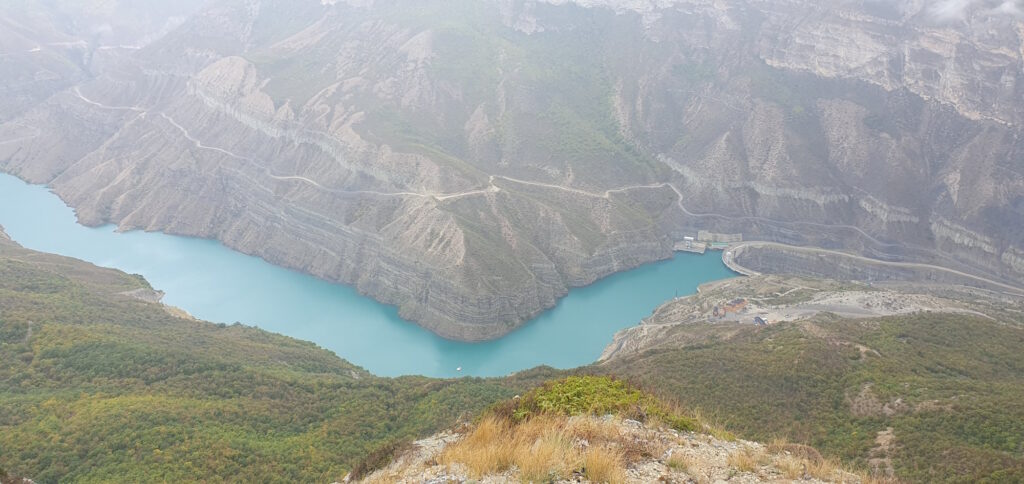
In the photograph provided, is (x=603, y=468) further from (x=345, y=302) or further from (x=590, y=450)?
(x=345, y=302)

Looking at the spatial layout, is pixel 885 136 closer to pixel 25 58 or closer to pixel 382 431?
pixel 382 431

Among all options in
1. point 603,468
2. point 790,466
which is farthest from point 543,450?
point 790,466

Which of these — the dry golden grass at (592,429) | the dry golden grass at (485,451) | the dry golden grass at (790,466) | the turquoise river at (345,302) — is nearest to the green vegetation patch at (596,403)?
the dry golden grass at (592,429)

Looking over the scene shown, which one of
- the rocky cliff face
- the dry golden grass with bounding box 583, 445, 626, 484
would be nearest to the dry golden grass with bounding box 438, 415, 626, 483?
the dry golden grass with bounding box 583, 445, 626, 484

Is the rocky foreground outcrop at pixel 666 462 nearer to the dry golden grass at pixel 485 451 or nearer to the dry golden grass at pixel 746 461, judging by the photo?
the dry golden grass at pixel 746 461

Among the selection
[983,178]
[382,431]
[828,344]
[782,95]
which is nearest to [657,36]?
[782,95]

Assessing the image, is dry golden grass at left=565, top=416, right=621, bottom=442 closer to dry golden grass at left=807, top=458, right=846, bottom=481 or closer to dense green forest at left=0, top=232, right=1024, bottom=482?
dry golden grass at left=807, top=458, right=846, bottom=481

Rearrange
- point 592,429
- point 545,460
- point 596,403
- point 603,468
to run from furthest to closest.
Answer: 1. point 596,403
2. point 592,429
3. point 545,460
4. point 603,468

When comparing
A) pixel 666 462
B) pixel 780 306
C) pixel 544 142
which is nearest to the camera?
pixel 666 462
